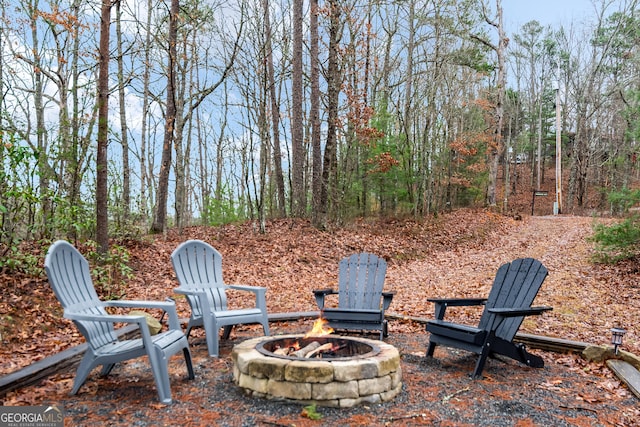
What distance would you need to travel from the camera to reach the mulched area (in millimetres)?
2771

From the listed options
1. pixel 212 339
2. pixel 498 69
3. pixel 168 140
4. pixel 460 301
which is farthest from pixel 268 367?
pixel 498 69

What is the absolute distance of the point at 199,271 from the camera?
4.65m

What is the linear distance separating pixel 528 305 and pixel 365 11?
994cm

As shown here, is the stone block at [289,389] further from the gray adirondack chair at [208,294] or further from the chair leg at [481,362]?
the chair leg at [481,362]

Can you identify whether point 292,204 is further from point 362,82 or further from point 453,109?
point 453,109

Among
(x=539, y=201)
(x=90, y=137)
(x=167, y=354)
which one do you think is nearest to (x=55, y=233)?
(x=90, y=137)

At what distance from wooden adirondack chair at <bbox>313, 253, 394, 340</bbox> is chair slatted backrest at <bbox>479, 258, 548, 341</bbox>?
1.03m

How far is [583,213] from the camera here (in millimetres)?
21859

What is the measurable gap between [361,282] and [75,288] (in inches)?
113

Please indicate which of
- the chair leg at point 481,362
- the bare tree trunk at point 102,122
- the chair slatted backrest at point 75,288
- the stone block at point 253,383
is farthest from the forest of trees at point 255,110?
the chair leg at point 481,362

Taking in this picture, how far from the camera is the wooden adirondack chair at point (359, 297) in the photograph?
4570 millimetres

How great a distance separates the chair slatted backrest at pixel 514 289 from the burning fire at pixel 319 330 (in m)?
1.42

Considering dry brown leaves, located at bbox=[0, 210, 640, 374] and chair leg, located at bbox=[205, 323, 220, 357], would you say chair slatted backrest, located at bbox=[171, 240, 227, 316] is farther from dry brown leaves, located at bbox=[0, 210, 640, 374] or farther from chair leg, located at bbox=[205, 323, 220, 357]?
dry brown leaves, located at bbox=[0, 210, 640, 374]

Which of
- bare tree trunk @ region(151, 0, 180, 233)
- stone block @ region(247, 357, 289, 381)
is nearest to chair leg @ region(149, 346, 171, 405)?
stone block @ region(247, 357, 289, 381)
